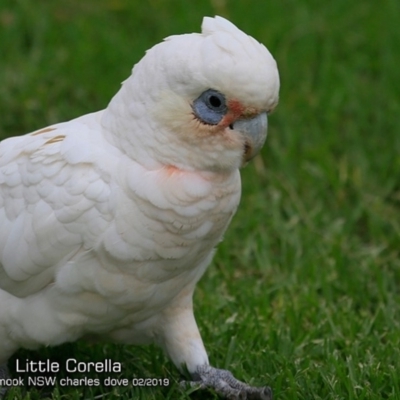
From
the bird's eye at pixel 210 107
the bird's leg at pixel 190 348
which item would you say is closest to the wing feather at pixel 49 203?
the bird's eye at pixel 210 107

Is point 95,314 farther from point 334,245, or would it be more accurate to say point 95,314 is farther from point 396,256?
point 396,256

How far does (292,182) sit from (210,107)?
2.02 m

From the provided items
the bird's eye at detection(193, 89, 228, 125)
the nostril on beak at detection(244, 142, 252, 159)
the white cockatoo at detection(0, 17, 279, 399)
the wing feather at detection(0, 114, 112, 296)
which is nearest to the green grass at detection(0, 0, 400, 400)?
the white cockatoo at detection(0, 17, 279, 399)

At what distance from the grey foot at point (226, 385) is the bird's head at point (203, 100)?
2.65 ft

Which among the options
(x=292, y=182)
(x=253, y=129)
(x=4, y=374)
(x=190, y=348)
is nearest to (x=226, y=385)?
(x=190, y=348)

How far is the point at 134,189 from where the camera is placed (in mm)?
2863

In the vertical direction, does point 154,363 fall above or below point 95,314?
below

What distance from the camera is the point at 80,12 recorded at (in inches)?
233

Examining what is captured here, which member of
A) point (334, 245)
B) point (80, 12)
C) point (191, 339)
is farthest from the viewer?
point (80, 12)

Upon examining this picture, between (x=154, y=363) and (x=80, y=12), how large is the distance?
3.07m

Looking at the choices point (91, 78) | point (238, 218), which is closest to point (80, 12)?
point (91, 78)

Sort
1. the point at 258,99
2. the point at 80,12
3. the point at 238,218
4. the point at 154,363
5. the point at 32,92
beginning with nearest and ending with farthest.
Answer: the point at 258,99 < the point at 154,363 < the point at 238,218 < the point at 32,92 < the point at 80,12

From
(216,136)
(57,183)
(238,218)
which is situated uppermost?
(216,136)

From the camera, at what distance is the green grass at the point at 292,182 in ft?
11.5
